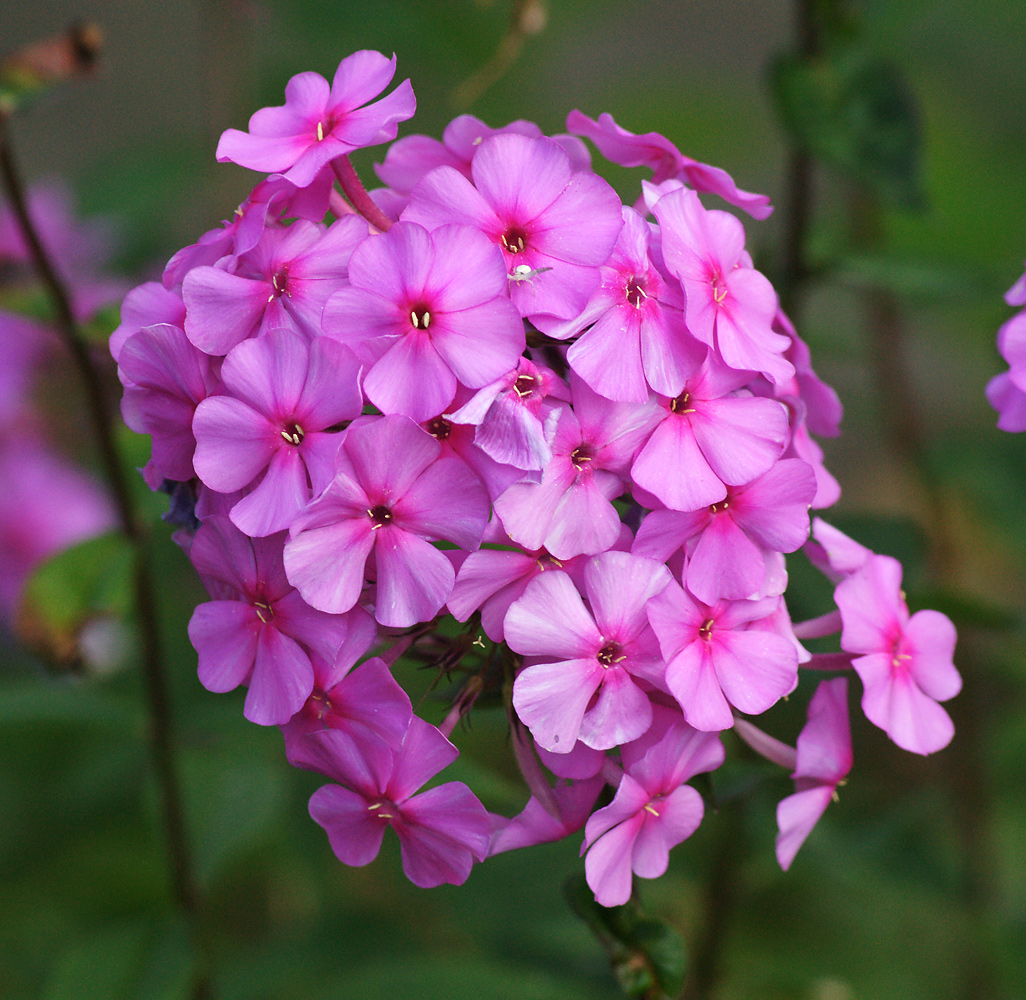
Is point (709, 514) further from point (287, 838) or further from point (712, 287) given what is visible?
point (287, 838)

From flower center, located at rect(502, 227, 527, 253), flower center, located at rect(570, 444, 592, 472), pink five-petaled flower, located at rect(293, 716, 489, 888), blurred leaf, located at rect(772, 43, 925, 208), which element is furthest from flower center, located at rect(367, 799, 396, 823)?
blurred leaf, located at rect(772, 43, 925, 208)

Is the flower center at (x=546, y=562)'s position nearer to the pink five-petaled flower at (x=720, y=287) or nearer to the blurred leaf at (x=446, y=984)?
the pink five-petaled flower at (x=720, y=287)

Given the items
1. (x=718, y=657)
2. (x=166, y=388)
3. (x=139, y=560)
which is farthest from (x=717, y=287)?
(x=139, y=560)

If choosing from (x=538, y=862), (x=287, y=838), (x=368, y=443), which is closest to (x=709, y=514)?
(x=368, y=443)

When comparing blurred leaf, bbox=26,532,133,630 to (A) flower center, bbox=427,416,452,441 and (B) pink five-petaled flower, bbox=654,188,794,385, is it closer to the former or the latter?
(A) flower center, bbox=427,416,452,441

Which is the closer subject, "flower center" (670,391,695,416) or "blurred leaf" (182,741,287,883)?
"flower center" (670,391,695,416)

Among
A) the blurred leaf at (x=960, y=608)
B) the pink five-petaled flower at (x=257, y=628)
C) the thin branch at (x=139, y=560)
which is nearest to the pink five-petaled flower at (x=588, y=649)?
the pink five-petaled flower at (x=257, y=628)
